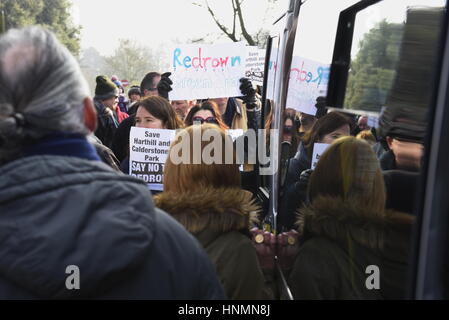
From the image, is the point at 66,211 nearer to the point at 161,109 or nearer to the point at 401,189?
the point at 401,189

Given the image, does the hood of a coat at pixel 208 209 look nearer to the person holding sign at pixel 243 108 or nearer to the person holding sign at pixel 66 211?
the person holding sign at pixel 66 211

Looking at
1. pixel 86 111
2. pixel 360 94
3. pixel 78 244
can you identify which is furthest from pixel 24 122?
pixel 360 94

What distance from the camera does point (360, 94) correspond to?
210cm

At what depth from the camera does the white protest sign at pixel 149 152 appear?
5426 mm

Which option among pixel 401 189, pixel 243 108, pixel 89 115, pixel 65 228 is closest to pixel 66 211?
pixel 65 228

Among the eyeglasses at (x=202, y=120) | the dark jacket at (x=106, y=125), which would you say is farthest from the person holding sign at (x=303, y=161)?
the dark jacket at (x=106, y=125)

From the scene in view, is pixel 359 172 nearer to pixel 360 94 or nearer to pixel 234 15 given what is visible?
pixel 360 94

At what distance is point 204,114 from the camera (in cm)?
575

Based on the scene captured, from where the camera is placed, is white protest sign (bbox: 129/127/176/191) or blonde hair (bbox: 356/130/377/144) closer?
blonde hair (bbox: 356/130/377/144)

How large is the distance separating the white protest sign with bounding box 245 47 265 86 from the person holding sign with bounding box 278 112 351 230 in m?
2.77

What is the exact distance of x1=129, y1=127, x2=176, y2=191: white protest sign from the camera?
214 inches

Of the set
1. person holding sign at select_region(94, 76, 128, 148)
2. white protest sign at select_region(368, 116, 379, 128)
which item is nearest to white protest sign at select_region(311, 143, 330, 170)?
white protest sign at select_region(368, 116, 379, 128)

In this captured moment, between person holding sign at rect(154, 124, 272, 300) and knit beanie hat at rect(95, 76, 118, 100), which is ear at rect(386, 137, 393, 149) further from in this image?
knit beanie hat at rect(95, 76, 118, 100)
